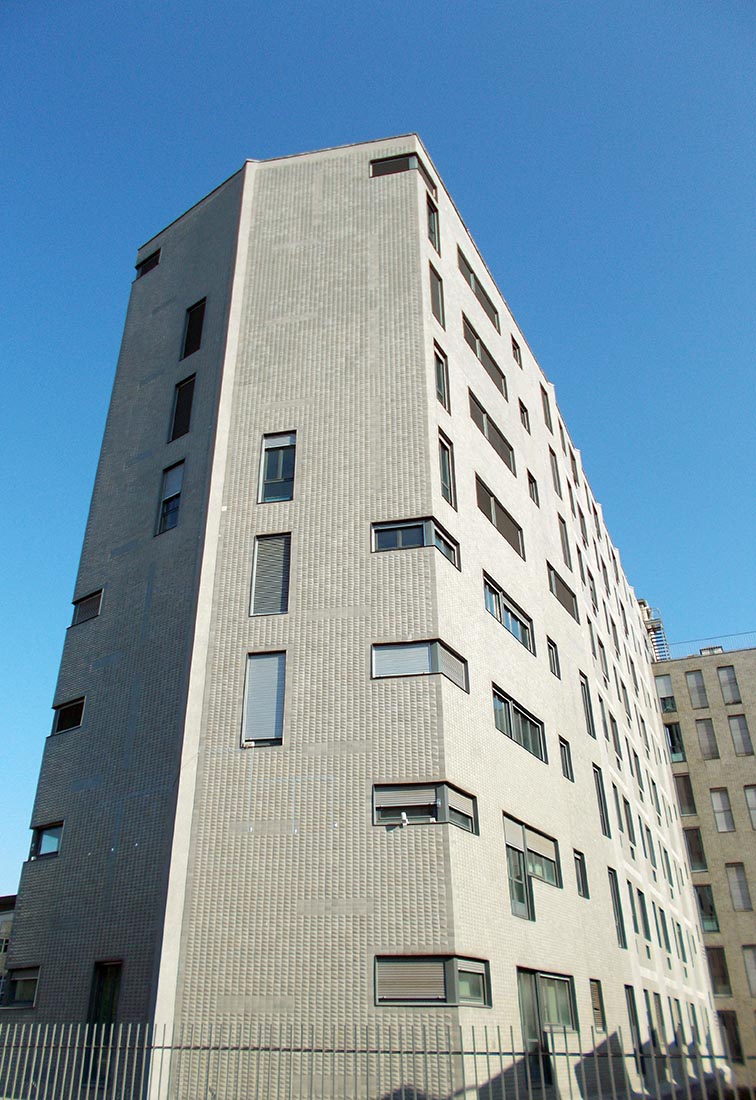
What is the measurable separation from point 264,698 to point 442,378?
10.0m

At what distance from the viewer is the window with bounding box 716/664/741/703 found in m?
54.6

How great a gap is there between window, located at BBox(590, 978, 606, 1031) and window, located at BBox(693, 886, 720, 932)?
29.6m

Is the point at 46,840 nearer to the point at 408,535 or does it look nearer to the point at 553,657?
the point at 408,535

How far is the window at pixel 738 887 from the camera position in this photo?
4812cm

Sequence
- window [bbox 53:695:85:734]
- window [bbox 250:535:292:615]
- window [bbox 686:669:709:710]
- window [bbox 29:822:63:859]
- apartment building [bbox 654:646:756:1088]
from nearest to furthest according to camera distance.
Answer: window [bbox 250:535:292:615]
window [bbox 29:822:63:859]
window [bbox 53:695:85:734]
apartment building [bbox 654:646:756:1088]
window [bbox 686:669:709:710]

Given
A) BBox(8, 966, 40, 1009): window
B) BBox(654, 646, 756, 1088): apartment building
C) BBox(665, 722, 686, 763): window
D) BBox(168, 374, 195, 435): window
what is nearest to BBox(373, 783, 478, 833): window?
BBox(8, 966, 40, 1009): window

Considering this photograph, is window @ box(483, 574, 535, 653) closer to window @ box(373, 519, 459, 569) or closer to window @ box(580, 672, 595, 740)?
window @ box(373, 519, 459, 569)

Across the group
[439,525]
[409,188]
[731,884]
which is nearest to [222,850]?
[439,525]

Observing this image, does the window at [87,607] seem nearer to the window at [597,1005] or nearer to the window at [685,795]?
the window at [597,1005]

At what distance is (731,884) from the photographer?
48.8 meters

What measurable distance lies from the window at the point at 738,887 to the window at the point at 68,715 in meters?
41.5

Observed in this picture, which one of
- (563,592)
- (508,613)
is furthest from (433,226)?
(563,592)

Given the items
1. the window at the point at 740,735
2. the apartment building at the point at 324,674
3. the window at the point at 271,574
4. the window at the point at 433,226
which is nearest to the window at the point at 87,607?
the apartment building at the point at 324,674

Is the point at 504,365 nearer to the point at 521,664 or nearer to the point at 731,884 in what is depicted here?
the point at 521,664
